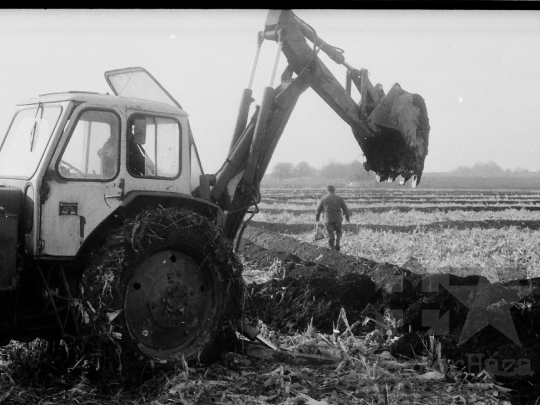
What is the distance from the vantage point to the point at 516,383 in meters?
5.61

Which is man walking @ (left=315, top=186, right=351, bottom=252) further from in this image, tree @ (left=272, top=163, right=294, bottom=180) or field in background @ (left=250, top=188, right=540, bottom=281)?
tree @ (left=272, top=163, right=294, bottom=180)

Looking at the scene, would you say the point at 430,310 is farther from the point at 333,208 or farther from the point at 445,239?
the point at 445,239

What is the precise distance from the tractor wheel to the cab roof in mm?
1051

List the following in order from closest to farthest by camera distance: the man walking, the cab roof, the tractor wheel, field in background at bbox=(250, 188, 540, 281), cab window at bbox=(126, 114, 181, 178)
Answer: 1. the tractor wheel
2. the cab roof
3. cab window at bbox=(126, 114, 181, 178)
4. field in background at bbox=(250, 188, 540, 281)
5. the man walking

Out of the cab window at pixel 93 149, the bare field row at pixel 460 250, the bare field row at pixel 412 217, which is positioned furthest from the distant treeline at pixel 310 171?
the cab window at pixel 93 149

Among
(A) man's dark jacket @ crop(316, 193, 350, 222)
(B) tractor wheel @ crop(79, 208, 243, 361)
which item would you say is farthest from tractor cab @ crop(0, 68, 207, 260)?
(A) man's dark jacket @ crop(316, 193, 350, 222)

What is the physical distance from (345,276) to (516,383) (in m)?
3.64

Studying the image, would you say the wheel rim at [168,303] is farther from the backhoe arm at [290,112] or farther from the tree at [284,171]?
the tree at [284,171]

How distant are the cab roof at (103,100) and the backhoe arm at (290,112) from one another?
4.45 feet

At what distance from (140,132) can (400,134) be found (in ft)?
12.3

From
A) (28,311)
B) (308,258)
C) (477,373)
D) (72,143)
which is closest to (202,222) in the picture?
(72,143)

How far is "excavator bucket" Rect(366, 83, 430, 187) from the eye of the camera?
8.07 metres

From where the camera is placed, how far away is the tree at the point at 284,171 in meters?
80.3

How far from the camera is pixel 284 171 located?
8244 centimetres
